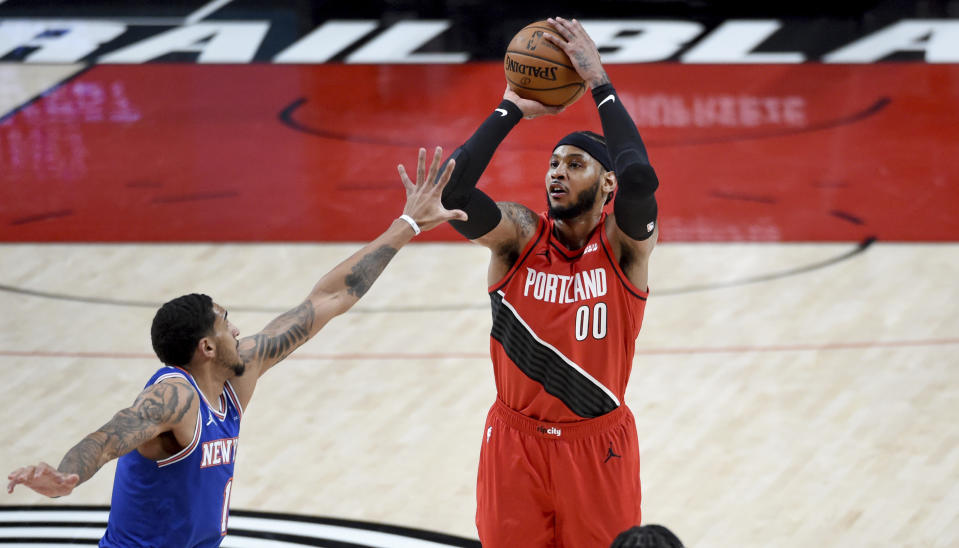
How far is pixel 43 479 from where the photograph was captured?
3.68 m

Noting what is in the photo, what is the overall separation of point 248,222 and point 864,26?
1016 centimetres

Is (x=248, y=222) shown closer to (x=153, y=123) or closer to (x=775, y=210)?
(x=153, y=123)

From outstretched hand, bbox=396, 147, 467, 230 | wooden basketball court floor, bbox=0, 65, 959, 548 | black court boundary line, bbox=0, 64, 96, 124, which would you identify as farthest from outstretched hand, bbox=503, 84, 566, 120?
black court boundary line, bbox=0, 64, 96, 124

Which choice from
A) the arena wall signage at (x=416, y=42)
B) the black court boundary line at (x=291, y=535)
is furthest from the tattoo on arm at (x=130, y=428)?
the arena wall signage at (x=416, y=42)

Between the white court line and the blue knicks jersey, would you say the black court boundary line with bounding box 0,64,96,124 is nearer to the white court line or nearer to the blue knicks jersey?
the white court line

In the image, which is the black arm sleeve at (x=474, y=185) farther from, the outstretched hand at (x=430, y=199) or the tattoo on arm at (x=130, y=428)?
the tattoo on arm at (x=130, y=428)

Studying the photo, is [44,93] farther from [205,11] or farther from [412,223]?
[412,223]

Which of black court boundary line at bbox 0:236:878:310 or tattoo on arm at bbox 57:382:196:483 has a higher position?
tattoo on arm at bbox 57:382:196:483

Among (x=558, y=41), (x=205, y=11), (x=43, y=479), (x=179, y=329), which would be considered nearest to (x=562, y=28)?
(x=558, y=41)

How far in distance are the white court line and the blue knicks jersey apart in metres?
14.4

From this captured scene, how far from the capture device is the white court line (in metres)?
18.0

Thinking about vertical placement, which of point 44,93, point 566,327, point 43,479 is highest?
point 43,479

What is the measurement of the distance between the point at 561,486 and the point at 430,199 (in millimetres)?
1289

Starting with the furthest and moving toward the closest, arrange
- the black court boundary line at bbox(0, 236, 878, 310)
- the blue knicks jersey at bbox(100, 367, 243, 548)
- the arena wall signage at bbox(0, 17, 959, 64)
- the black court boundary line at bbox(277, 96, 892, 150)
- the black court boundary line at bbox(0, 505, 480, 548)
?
the arena wall signage at bbox(0, 17, 959, 64) < the black court boundary line at bbox(277, 96, 892, 150) < the black court boundary line at bbox(0, 236, 878, 310) < the black court boundary line at bbox(0, 505, 480, 548) < the blue knicks jersey at bbox(100, 367, 243, 548)
